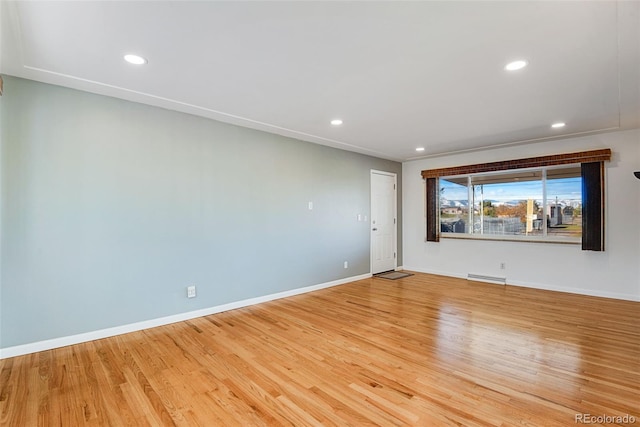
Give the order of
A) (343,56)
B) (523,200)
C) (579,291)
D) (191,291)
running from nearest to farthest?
(343,56)
(191,291)
(579,291)
(523,200)

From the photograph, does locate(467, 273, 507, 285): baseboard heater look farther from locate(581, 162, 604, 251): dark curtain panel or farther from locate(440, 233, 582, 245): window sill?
locate(581, 162, 604, 251): dark curtain panel

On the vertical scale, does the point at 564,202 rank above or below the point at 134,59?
below

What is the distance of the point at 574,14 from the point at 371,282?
4.50 meters

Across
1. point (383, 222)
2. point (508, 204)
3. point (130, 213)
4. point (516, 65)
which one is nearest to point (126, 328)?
point (130, 213)

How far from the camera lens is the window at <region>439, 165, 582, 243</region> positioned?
4.88 metres

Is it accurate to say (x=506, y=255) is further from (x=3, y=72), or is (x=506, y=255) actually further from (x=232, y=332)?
(x=3, y=72)

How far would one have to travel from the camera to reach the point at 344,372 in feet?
7.81

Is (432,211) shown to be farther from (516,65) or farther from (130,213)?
(130,213)

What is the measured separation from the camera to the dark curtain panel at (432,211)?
626 centimetres

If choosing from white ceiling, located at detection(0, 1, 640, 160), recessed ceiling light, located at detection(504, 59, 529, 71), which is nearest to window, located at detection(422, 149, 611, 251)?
white ceiling, located at detection(0, 1, 640, 160)

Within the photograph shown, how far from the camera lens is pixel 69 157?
9.46 feet

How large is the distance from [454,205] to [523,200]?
121 cm

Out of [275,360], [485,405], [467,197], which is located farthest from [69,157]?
[467,197]

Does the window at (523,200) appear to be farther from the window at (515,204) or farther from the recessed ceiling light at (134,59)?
the recessed ceiling light at (134,59)
